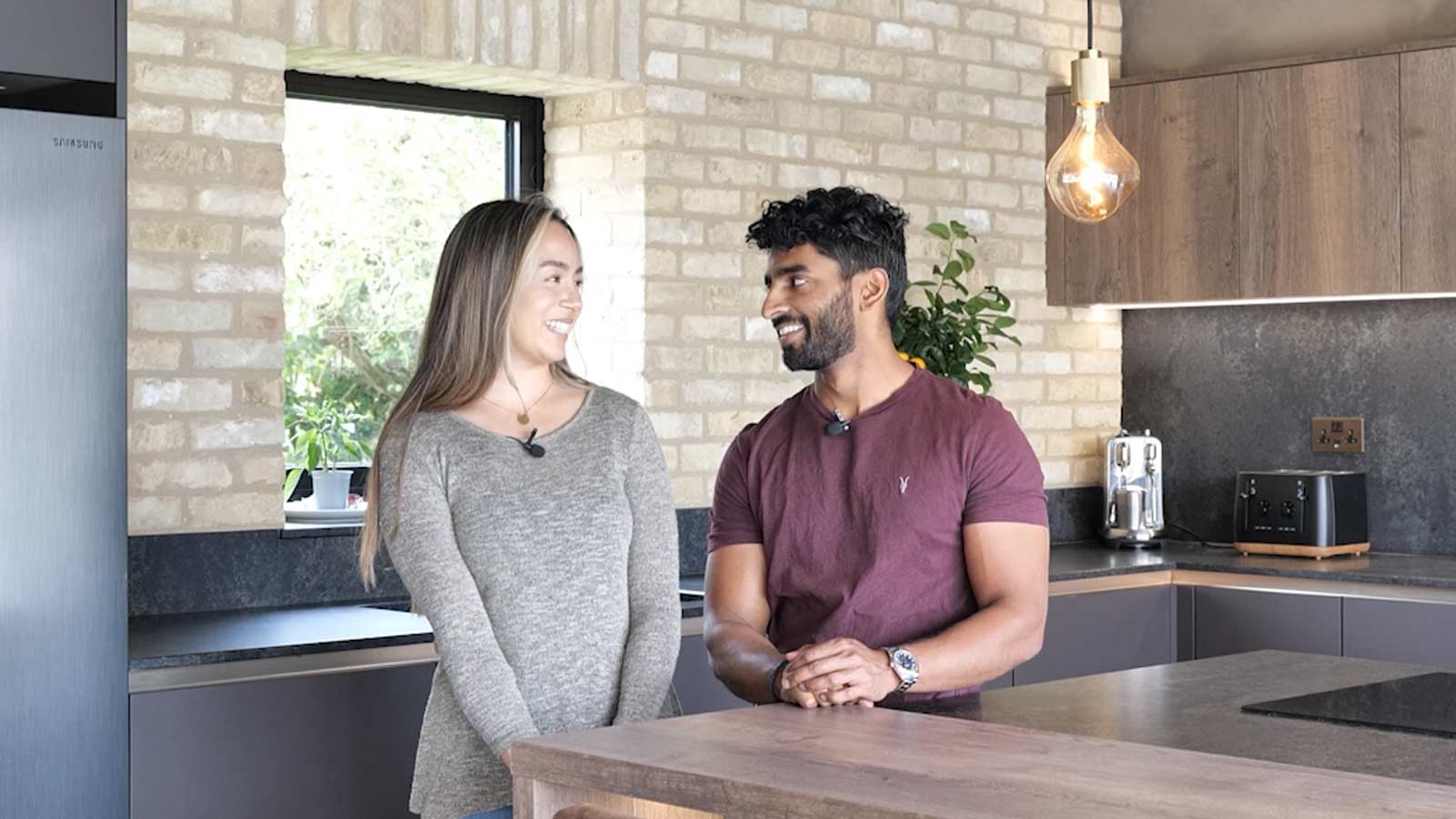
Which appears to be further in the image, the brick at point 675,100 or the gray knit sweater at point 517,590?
the brick at point 675,100

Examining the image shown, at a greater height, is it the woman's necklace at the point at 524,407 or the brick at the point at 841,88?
the brick at the point at 841,88

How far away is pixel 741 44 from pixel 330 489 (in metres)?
1.47

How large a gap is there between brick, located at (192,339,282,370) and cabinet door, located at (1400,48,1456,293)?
283cm

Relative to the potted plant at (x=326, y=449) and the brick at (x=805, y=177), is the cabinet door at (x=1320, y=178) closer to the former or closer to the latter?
the brick at (x=805, y=177)

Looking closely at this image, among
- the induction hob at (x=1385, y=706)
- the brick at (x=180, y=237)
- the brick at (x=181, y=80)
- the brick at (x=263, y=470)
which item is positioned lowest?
the induction hob at (x=1385, y=706)

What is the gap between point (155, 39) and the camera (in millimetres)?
3553

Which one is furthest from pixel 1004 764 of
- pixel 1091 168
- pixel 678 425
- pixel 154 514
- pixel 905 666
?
pixel 678 425

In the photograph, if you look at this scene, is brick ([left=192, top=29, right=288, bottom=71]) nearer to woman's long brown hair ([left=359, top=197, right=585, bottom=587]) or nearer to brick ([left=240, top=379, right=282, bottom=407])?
brick ([left=240, top=379, right=282, bottom=407])

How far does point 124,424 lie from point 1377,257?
329 centimetres

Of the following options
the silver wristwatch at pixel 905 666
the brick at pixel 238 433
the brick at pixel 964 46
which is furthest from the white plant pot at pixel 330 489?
the brick at pixel 964 46

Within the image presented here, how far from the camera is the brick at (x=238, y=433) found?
A: 143 inches

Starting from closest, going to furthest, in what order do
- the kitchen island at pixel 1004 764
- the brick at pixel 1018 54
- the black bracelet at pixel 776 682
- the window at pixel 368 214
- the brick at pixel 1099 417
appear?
the kitchen island at pixel 1004 764 < the black bracelet at pixel 776 682 < the window at pixel 368 214 < the brick at pixel 1018 54 < the brick at pixel 1099 417

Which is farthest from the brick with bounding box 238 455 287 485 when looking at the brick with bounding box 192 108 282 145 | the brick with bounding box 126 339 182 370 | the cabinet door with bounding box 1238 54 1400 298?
the cabinet door with bounding box 1238 54 1400 298

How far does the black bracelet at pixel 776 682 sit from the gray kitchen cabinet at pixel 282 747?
3.45 feet
